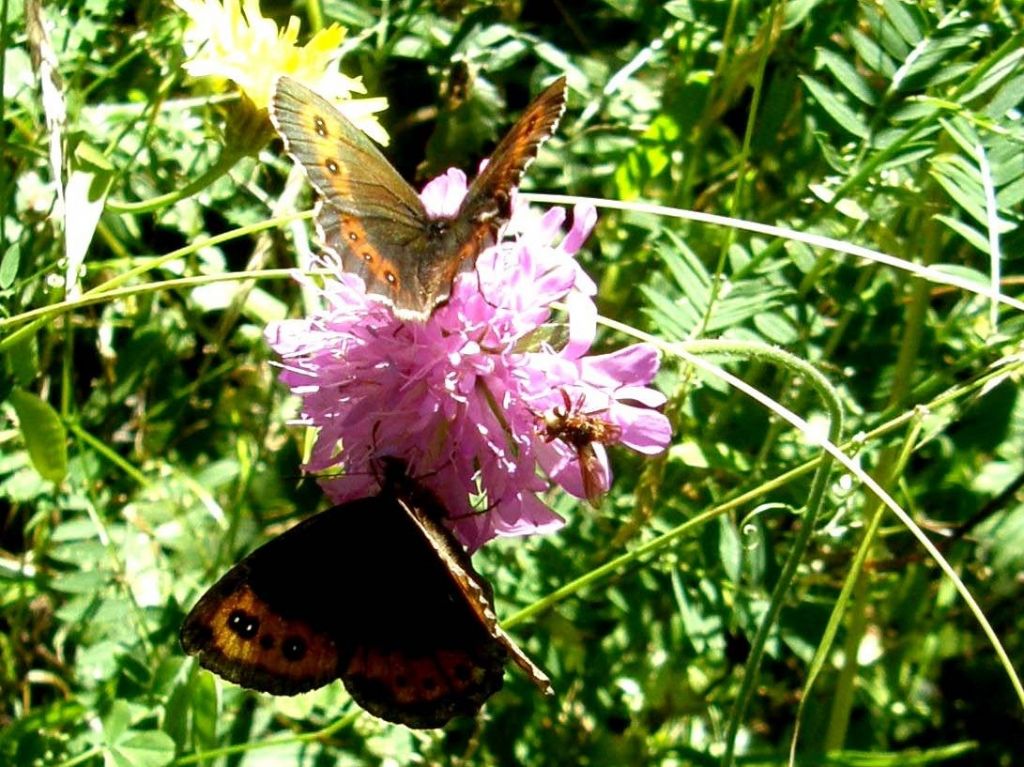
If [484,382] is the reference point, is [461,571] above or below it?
below

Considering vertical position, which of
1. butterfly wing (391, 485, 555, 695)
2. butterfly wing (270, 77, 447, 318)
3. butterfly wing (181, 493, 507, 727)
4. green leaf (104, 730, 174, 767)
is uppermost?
butterfly wing (270, 77, 447, 318)

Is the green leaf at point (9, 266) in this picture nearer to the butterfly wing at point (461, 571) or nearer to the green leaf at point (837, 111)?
the butterfly wing at point (461, 571)

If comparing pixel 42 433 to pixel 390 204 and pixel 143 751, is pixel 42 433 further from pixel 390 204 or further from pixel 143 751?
pixel 390 204

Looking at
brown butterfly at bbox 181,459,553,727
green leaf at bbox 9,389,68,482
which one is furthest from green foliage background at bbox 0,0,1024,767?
brown butterfly at bbox 181,459,553,727

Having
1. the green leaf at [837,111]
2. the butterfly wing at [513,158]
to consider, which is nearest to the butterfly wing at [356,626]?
the butterfly wing at [513,158]

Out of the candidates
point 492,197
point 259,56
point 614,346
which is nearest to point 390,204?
point 492,197

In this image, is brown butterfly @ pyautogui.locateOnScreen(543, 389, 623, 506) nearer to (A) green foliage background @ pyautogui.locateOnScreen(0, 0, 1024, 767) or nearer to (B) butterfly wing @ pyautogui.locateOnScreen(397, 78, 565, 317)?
(B) butterfly wing @ pyautogui.locateOnScreen(397, 78, 565, 317)

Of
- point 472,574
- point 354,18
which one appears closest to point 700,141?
point 354,18
